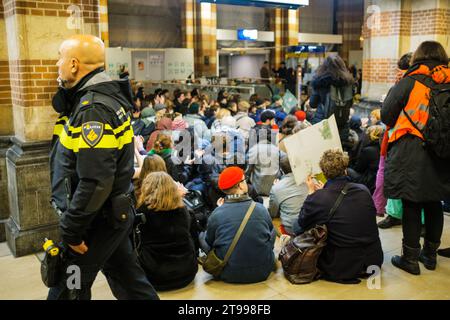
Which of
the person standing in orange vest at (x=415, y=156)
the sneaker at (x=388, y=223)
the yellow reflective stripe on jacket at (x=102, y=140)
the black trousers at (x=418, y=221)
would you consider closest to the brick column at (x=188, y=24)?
the sneaker at (x=388, y=223)

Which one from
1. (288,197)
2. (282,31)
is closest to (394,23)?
(288,197)

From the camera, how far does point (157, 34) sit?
905 inches

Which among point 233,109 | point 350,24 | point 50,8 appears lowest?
point 233,109

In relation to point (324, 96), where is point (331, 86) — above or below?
above

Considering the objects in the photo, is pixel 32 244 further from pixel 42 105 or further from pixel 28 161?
pixel 42 105

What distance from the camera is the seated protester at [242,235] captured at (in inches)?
169

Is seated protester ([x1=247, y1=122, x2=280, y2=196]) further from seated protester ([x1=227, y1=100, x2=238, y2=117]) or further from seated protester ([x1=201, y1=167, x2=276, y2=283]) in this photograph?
seated protester ([x1=227, y1=100, x2=238, y2=117])

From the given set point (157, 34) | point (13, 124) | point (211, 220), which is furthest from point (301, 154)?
point (157, 34)

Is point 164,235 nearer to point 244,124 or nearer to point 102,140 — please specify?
point 102,140

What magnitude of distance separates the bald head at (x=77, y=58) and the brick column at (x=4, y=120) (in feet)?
10.6

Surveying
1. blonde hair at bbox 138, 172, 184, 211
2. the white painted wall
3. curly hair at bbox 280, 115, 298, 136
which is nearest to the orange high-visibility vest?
blonde hair at bbox 138, 172, 184, 211

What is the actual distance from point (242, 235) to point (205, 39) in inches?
739

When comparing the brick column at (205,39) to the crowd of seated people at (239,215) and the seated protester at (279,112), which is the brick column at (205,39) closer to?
the seated protester at (279,112)

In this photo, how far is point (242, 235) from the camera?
14.1ft
